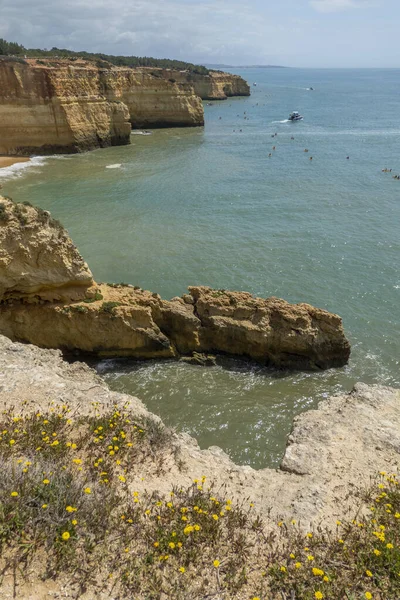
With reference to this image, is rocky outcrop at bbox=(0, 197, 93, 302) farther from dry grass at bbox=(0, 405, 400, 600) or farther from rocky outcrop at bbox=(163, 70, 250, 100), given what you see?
rocky outcrop at bbox=(163, 70, 250, 100)

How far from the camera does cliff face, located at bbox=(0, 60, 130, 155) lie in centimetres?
4397

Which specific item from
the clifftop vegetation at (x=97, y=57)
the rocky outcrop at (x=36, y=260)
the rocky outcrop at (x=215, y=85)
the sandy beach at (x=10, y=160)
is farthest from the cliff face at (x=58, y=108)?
the rocky outcrop at (x=215, y=85)

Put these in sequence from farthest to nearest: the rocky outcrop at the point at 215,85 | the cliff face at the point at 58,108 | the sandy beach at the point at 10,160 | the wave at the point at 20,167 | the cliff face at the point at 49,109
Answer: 1. the rocky outcrop at the point at 215,85
2. the cliff face at the point at 58,108
3. the cliff face at the point at 49,109
4. the sandy beach at the point at 10,160
5. the wave at the point at 20,167

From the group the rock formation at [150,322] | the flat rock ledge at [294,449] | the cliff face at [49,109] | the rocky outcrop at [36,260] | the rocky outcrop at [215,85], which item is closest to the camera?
the flat rock ledge at [294,449]

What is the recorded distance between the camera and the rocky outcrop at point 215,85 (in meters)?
113

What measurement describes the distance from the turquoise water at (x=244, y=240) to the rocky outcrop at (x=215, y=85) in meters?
68.0

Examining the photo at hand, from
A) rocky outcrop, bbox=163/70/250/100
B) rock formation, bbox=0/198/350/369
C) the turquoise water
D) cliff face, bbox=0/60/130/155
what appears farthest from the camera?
rocky outcrop, bbox=163/70/250/100

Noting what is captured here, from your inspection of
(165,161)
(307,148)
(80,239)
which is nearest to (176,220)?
(80,239)

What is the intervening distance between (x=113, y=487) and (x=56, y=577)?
1756mm

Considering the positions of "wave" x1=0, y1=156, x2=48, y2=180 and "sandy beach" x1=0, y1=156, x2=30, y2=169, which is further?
"sandy beach" x1=0, y1=156, x2=30, y2=169

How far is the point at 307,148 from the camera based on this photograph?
5344cm

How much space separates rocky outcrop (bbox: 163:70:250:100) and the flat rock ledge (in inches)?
4294

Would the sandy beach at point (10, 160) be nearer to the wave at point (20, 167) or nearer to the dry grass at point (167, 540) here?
the wave at point (20, 167)

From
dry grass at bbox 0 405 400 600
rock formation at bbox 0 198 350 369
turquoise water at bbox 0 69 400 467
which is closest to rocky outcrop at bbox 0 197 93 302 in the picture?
rock formation at bbox 0 198 350 369
